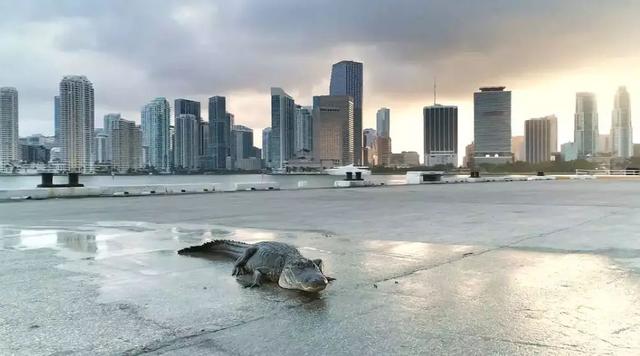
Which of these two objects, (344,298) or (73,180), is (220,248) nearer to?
(344,298)

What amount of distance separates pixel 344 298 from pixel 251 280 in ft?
4.47

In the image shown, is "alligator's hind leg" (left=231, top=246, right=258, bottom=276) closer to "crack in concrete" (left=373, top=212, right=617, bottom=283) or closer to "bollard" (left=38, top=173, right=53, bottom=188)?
"crack in concrete" (left=373, top=212, right=617, bottom=283)

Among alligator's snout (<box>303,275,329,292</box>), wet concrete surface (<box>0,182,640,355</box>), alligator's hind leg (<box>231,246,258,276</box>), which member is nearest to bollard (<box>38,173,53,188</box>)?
wet concrete surface (<box>0,182,640,355</box>)

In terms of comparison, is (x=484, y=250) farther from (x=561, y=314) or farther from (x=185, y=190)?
(x=185, y=190)

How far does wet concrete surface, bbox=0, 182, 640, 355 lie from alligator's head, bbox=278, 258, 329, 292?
0.13 meters

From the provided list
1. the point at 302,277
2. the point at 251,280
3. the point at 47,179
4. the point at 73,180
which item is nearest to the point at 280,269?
the point at 251,280

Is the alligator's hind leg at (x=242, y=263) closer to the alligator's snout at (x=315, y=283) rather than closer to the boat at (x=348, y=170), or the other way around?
the alligator's snout at (x=315, y=283)

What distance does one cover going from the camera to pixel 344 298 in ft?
16.9

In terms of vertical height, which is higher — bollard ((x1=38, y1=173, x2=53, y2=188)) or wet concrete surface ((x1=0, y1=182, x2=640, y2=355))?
bollard ((x1=38, y1=173, x2=53, y2=188))

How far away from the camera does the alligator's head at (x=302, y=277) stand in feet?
16.6

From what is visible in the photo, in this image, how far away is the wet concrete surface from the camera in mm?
3836

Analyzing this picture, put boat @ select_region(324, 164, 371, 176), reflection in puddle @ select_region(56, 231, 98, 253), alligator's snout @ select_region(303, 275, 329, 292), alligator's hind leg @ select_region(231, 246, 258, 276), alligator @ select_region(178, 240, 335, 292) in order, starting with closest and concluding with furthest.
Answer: alligator's snout @ select_region(303, 275, 329, 292)
alligator @ select_region(178, 240, 335, 292)
alligator's hind leg @ select_region(231, 246, 258, 276)
reflection in puddle @ select_region(56, 231, 98, 253)
boat @ select_region(324, 164, 371, 176)

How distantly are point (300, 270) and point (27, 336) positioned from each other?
245 cm

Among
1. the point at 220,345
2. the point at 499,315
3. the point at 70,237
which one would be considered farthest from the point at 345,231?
the point at 220,345
